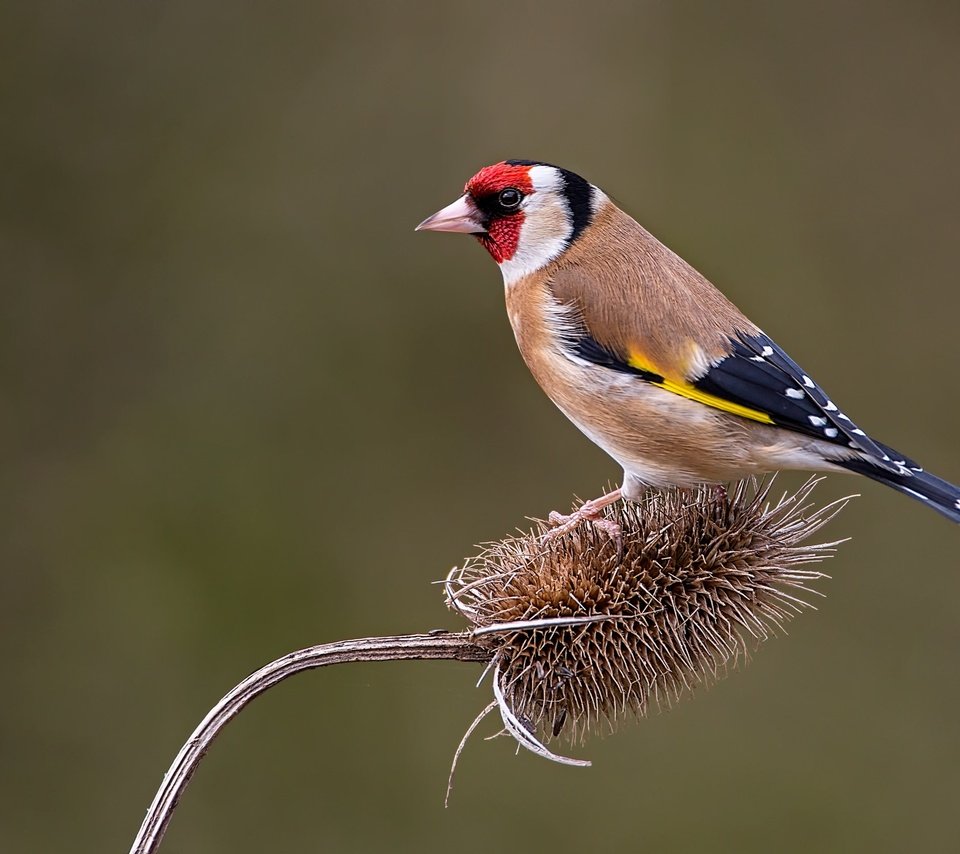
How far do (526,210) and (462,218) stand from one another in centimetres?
18

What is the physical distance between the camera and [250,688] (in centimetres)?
253

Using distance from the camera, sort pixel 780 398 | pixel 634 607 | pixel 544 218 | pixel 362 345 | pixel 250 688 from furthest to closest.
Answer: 1. pixel 362 345
2. pixel 544 218
3. pixel 780 398
4. pixel 634 607
5. pixel 250 688

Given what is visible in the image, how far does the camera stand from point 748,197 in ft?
20.3

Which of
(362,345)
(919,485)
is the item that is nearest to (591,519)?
(919,485)

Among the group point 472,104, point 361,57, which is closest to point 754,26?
point 472,104

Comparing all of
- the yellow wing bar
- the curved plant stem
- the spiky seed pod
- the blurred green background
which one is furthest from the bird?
the blurred green background

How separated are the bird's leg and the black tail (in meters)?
0.62

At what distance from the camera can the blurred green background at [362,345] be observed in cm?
557

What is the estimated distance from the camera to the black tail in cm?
308

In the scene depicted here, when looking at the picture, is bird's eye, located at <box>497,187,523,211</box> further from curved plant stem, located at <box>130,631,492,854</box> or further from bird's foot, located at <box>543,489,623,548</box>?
curved plant stem, located at <box>130,631,492,854</box>

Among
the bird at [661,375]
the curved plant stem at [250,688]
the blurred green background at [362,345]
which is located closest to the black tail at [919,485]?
the bird at [661,375]

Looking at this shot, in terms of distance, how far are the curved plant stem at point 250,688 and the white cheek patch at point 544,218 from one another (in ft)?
3.75

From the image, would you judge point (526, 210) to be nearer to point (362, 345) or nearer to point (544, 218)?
point (544, 218)

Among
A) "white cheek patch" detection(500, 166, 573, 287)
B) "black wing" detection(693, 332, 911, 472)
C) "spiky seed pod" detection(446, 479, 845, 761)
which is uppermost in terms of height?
"white cheek patch" detection(500, 166, 573, 287)
